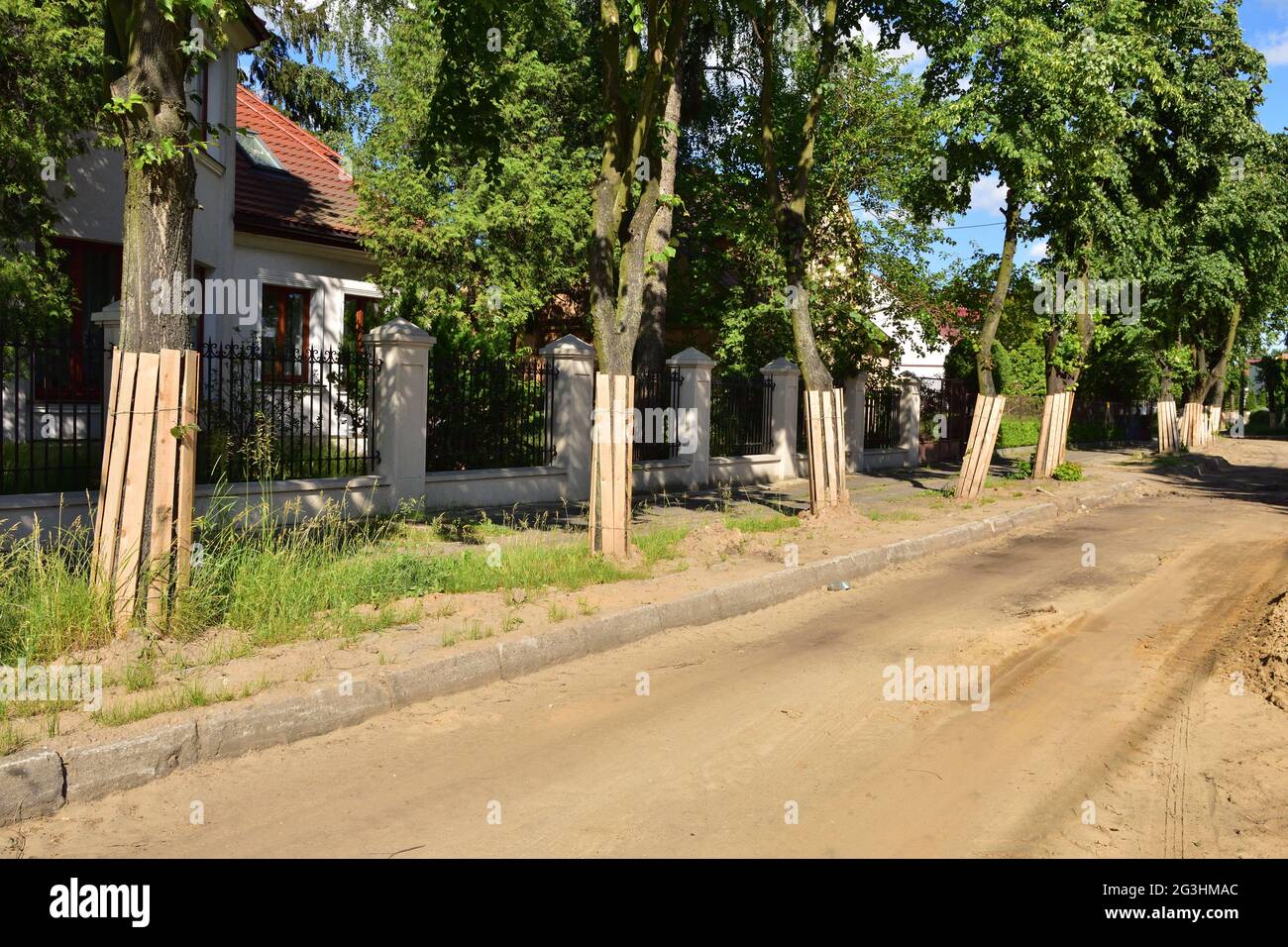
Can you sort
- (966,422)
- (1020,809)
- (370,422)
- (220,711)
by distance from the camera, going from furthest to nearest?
(966,422), (370,422), (220,711), (1020,809)

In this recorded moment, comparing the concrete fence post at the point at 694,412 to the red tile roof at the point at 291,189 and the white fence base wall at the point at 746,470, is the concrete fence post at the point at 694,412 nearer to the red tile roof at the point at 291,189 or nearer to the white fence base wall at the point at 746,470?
the white fence base wall at the point at 746,470

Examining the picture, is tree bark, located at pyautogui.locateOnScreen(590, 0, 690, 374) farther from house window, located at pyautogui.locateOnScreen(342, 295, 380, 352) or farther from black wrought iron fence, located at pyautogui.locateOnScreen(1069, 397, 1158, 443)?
black wrought iron fence, located at pyautogui.locateOnScreen(1069, 397, 1158, 443)

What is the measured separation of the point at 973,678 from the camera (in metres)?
6.61

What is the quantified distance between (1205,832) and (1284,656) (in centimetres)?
289

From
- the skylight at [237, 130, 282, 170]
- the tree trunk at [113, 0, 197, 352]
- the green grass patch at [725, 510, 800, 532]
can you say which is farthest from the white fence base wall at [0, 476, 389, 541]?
the skylight at [237, 130, 282, 170]

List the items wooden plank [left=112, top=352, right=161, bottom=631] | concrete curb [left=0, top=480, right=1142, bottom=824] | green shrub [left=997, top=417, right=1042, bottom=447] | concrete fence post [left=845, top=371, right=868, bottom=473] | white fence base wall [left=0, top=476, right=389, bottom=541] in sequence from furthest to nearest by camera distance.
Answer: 1. green shrub [left=997, top=417, right=1042, bottom=447]
2. concrete fence post [left=845, top=371, right=868, bottom=473]
3. white fence base wall [left=0, top=476, right=389, bottom=541]
4. wooden plank [left=112, top=352, right=161, bottom=631]
5. concrete curb [left=0, top=480, right=1142, bottom=824]

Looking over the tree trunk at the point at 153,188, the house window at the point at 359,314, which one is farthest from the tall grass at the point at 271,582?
the house window at the point at 359,314

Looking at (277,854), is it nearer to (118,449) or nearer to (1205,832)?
(118,449)

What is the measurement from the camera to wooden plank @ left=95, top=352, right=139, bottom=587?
20.3 feet

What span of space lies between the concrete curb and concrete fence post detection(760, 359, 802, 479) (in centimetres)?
977

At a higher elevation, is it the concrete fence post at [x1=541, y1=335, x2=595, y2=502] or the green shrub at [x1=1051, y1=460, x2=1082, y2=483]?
the concrete fence post at [x1=541, y1=335, x2=595, y2=502]

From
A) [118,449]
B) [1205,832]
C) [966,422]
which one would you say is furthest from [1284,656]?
[966,422]

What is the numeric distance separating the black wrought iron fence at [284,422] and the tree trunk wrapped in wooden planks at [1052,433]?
1320 cm
